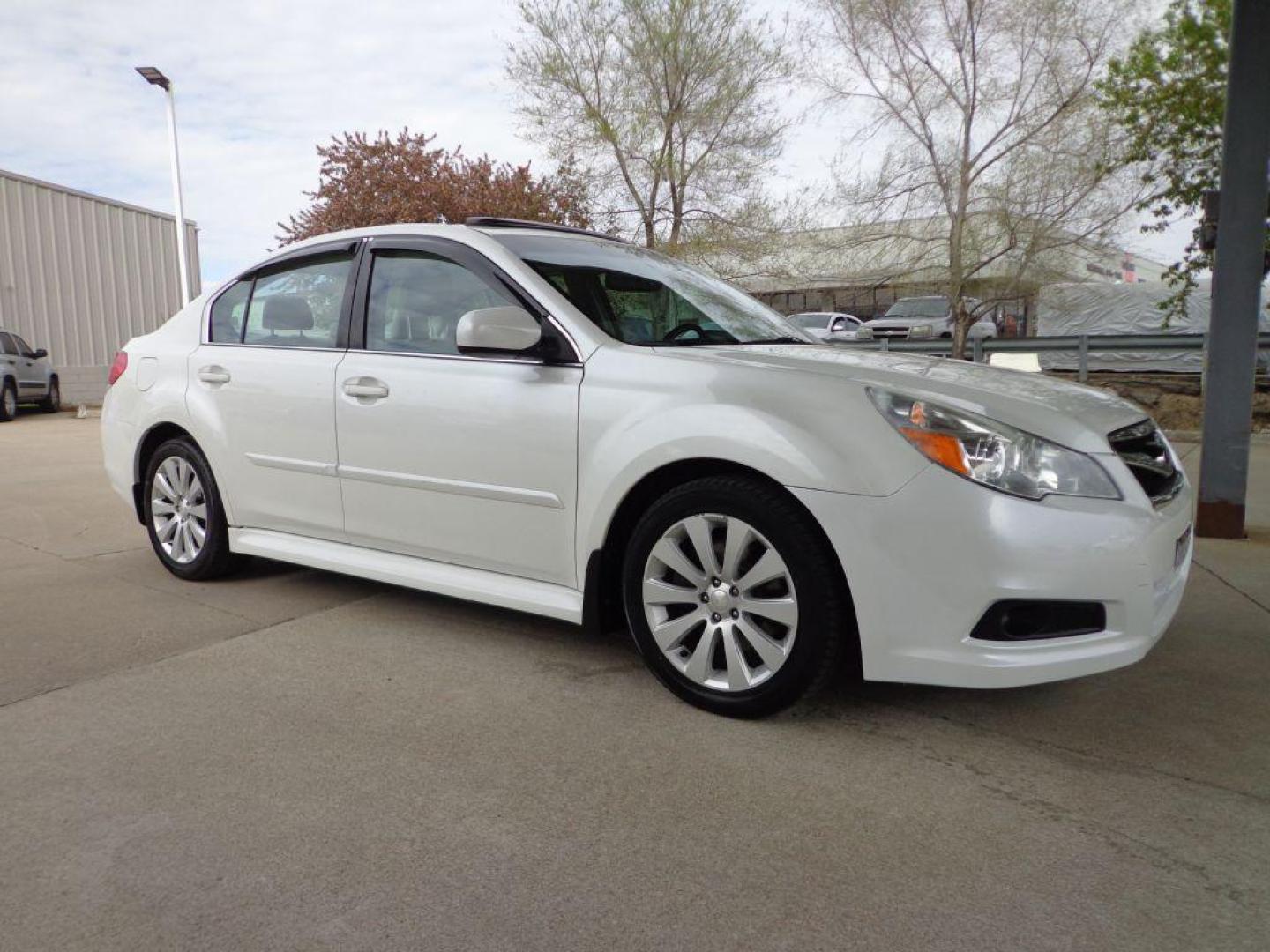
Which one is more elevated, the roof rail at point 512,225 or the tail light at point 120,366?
the roof rail at point 512,225

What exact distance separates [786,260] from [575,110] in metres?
4.46

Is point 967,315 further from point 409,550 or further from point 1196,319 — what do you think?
point 409,550

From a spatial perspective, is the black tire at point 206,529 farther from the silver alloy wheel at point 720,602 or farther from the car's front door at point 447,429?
the silver alloy wheel at point 720,602

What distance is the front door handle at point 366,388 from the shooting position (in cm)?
380

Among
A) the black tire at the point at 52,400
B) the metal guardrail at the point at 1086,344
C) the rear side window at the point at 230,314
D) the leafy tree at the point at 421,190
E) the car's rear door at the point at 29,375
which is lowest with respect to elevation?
the black tire at the point at 52,400

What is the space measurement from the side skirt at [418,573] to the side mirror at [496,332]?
2.76ft

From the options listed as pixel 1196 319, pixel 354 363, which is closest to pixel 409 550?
pixel 354 363

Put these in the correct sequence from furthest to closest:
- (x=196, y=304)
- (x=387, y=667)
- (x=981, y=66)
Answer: (x=981, y=66), (x=196, y=304), (x=387, y=667)

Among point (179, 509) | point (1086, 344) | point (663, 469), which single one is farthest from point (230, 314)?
point (1086, 344)

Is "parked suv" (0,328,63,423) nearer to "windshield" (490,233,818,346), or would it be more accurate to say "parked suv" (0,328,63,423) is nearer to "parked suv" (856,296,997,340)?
"windshield" (490,233,818,346)

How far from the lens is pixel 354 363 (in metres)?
3.93

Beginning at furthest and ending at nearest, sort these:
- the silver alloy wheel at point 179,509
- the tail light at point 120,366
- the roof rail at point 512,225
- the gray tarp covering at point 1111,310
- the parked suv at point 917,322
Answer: the parked suv at point 917,322 < the gray tarp covering at point 1111,310 < the tail light at point 120,366 < the silver alloy wheel at point 179,509 < the roof rail at point 512,225

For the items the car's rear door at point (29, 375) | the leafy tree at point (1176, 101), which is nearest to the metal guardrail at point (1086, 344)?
the leafy tree at point (1176, 101)

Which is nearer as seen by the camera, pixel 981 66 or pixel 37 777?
pixel 37 777
